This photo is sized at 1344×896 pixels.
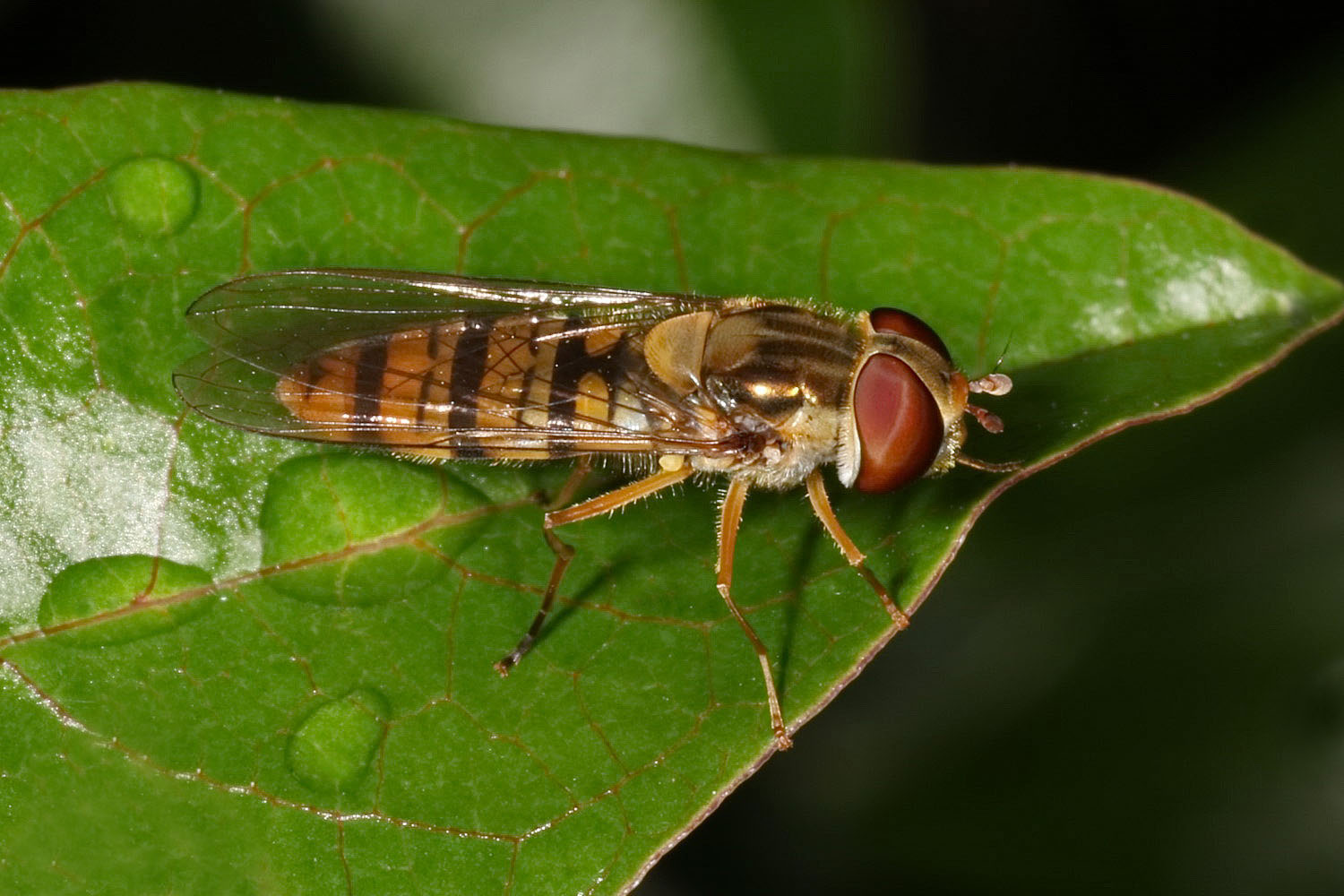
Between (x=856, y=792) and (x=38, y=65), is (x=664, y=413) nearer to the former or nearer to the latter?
(x=856, y=792)

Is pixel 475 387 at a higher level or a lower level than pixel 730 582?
higher

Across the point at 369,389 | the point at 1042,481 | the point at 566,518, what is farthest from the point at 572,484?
the point at 1042,481

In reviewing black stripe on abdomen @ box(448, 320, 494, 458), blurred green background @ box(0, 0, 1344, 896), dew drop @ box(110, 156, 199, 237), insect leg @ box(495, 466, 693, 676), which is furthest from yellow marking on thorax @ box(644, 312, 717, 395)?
blurred green background @ box(0, 0, 1344, 896)

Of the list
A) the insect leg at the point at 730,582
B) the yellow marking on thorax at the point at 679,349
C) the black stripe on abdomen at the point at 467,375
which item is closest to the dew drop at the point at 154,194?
the black stripe on abdomen at the point at 467,375

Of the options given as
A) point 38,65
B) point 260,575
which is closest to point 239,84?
point 38,65

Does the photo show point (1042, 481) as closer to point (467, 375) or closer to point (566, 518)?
point (566, 518)

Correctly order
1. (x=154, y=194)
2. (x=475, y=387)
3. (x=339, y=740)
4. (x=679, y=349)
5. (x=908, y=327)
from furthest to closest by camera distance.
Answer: (x=679, y=349), (x=475, y=387), (x=908, y=327), (x=154, y=194), (x=339, y=740)

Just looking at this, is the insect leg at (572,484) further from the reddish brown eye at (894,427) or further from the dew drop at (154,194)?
the dew drop at (154,194)
